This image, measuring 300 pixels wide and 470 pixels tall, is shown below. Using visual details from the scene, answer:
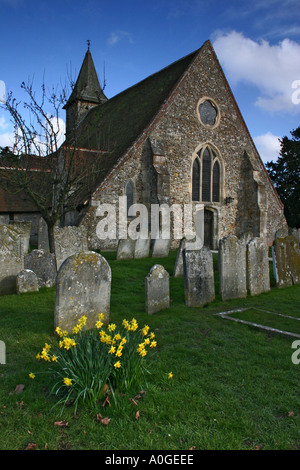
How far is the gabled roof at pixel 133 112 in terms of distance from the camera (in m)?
16.8

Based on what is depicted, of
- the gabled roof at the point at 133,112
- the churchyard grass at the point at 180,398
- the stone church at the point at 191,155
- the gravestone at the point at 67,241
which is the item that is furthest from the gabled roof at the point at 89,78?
the churchyard grass at the point at 180,398

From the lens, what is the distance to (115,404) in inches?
126

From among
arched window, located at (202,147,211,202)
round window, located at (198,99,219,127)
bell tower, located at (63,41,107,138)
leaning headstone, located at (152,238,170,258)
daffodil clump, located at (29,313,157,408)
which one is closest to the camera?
daffodil clump, located at (29,313,157,408)

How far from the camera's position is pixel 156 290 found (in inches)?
256

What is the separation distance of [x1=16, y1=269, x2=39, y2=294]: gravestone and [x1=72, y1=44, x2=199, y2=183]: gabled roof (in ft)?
28.9

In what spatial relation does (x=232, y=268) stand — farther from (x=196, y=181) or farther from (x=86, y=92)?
(x=86, y=92)

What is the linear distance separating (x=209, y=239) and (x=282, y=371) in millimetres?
14650

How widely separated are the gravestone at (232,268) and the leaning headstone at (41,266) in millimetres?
4233

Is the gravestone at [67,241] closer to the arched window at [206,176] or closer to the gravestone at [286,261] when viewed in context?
the gravestone at [286,261]

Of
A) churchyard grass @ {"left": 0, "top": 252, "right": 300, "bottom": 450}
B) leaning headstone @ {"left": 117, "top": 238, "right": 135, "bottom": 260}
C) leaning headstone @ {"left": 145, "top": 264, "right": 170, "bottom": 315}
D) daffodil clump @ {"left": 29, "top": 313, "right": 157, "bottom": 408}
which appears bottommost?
churchyard grass @ {"left": 0, "top": 252, "right": 300, "bottom": 450}

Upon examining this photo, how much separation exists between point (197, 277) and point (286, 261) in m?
3.55

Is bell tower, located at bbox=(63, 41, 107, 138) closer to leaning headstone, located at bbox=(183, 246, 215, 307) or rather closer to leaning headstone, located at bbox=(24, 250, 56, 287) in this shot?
leaning headstone, located at bbox=(24, 250, 56, 287)

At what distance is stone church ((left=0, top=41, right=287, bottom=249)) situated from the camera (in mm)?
15781

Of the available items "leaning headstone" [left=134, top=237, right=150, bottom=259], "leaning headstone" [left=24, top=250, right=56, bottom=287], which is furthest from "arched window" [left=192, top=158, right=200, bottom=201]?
"leaning headstone" [left=24, top=250, right=56, bottom=287]
